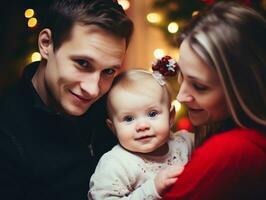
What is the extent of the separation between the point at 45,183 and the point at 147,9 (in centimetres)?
148

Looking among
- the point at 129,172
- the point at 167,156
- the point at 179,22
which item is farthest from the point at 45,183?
the point at 179,22

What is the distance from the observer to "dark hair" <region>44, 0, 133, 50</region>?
1499mm

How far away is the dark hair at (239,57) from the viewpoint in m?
1.22

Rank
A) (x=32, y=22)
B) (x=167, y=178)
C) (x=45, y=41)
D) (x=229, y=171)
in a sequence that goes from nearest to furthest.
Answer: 1. (x=229, y=171)
2. (x=167, y=178)
3. (x=45, y=41)
4. (x=32, y=22)

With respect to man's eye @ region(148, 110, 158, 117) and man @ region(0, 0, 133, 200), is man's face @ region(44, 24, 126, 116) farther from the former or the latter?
man's eye @ region(148, 110, 158, 117)

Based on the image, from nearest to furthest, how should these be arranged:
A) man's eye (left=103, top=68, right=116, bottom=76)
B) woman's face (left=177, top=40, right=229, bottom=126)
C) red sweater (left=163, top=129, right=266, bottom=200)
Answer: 1. red sweater (left=163, top=129, right=266, bottom=200)
2. woman's face (left=177, top=40, right=229, bottom=126)
3. man's eye (left=103, top=68, right=116, bottom=76)

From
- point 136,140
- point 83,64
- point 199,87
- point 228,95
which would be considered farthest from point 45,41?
point 228,95

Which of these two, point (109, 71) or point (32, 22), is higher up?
point (32, 22)

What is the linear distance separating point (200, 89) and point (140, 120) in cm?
26

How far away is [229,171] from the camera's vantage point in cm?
115

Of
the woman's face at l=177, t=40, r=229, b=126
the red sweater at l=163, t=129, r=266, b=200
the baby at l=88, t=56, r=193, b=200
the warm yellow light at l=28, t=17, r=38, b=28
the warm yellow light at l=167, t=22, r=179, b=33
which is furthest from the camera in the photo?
the warm yellow light at l=167, t=22, r=179, b=33

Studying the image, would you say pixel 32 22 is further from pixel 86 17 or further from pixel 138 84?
pixel 138 84

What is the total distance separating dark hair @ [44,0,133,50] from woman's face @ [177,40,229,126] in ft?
0.98

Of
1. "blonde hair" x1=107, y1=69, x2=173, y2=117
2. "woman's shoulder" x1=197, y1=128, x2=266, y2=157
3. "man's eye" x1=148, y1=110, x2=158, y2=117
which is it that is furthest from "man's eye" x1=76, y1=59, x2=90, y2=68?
"woman's shoulder" x1=197, y1=128, x2=266, y2=157
